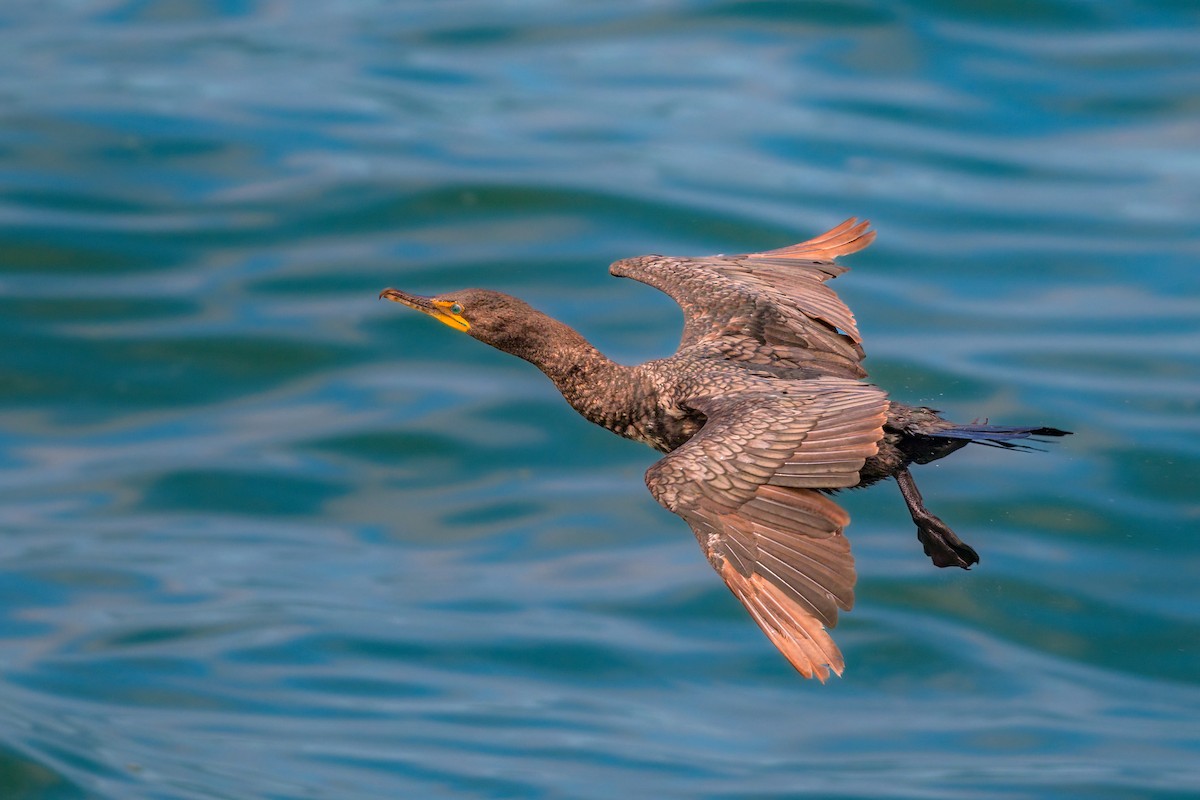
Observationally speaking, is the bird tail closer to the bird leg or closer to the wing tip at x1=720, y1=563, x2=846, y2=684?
the bird leg

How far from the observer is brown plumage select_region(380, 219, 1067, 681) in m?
6.44

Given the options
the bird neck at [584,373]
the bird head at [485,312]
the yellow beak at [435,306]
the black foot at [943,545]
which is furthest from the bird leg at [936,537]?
the yellow beak at [435,306]

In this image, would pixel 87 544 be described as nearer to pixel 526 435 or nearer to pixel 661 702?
pixel 526 435

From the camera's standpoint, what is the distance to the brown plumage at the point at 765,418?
6441mm

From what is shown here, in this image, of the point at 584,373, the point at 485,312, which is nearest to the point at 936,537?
the point at 584,373

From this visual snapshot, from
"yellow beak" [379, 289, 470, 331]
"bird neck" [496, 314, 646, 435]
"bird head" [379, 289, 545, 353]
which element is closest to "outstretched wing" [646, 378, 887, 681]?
"bird neck" [496, 314, 646, 435]

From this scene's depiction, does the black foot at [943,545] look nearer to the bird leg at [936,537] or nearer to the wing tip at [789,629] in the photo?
the bird leg at [936,537]

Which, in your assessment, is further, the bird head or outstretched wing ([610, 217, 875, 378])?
outstretched wing ([610, 217, 875, 378])

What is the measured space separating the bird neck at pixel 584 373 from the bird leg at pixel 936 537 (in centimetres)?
126

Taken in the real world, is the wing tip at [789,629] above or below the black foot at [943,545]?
above

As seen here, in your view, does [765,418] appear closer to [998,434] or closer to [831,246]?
[998,434]

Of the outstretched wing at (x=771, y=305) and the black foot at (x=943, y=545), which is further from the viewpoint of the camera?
the outstretched wing at (x=771, y=305)

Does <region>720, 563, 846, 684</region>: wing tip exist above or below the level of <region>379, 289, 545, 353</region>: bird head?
below

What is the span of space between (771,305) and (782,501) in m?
1.96
